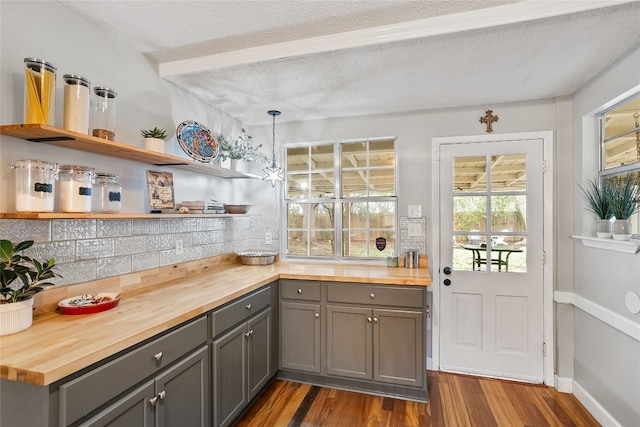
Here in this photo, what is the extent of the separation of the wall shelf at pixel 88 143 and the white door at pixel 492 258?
7.28ft

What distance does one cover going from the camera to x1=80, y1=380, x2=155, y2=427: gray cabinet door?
119 centimetres

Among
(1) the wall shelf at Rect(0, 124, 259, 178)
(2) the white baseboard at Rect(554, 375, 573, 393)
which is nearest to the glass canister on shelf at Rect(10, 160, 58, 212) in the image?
(1) the wall shelf at Rect(0, 124, 259, 178)

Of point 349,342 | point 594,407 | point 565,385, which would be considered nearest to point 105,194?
point 349,342

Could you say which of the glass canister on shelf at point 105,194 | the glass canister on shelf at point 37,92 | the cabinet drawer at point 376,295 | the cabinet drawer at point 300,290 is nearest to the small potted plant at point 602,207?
the cabinet drawer at point 376,295

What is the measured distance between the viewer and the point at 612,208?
2.05 meters

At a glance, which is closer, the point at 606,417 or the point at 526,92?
the point at 606,417

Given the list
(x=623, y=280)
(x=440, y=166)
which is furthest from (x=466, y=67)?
(x=623, y=280)

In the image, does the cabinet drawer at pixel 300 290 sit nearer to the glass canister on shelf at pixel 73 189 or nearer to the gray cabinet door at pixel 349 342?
the gray cabinet door at pixel 349 342

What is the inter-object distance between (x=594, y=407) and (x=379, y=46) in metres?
2.88

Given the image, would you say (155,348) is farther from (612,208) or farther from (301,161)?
(612,208)

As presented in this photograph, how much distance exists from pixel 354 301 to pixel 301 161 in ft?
5.43

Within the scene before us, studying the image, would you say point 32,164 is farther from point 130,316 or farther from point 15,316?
point 130,316

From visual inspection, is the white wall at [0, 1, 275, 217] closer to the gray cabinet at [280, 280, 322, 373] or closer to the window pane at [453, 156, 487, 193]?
the gray cabinet at [280, 280, 322, 373]

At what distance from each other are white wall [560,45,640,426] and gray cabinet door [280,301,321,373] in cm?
199
